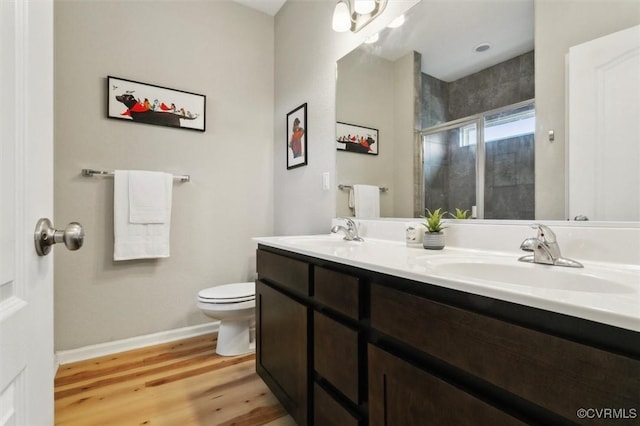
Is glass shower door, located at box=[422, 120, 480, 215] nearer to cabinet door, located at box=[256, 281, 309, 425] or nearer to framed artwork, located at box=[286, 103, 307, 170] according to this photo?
cabinet door, located at box=[256, 281, 309, 425]

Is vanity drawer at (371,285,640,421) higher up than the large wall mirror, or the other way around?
the large wall mirror

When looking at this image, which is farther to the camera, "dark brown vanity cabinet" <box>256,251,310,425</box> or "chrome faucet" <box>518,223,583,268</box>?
"dark brown vanity cabinet" <box>256,251,310,425</box>

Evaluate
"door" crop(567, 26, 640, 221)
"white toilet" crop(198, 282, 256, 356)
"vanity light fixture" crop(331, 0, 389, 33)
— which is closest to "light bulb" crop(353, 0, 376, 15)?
"vanity light fixture" crop(331, 0, 389, 33)

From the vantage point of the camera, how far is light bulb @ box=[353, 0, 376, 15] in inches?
64.8

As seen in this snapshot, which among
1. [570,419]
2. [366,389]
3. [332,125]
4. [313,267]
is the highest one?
[332,125]

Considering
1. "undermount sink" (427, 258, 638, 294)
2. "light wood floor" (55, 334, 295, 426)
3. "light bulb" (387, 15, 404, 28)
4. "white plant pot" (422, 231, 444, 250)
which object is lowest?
"light wood floor" (55, 334, 295, 426)

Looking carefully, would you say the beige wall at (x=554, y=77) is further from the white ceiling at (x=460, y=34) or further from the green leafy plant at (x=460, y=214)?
the green leafy plant at (x=460, y=214)

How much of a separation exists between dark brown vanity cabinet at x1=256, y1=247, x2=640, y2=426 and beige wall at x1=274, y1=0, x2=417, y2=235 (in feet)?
3.13

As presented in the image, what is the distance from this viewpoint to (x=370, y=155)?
68.6 inches

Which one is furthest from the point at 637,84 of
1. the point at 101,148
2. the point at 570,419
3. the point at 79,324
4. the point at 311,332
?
the point at 79,324
